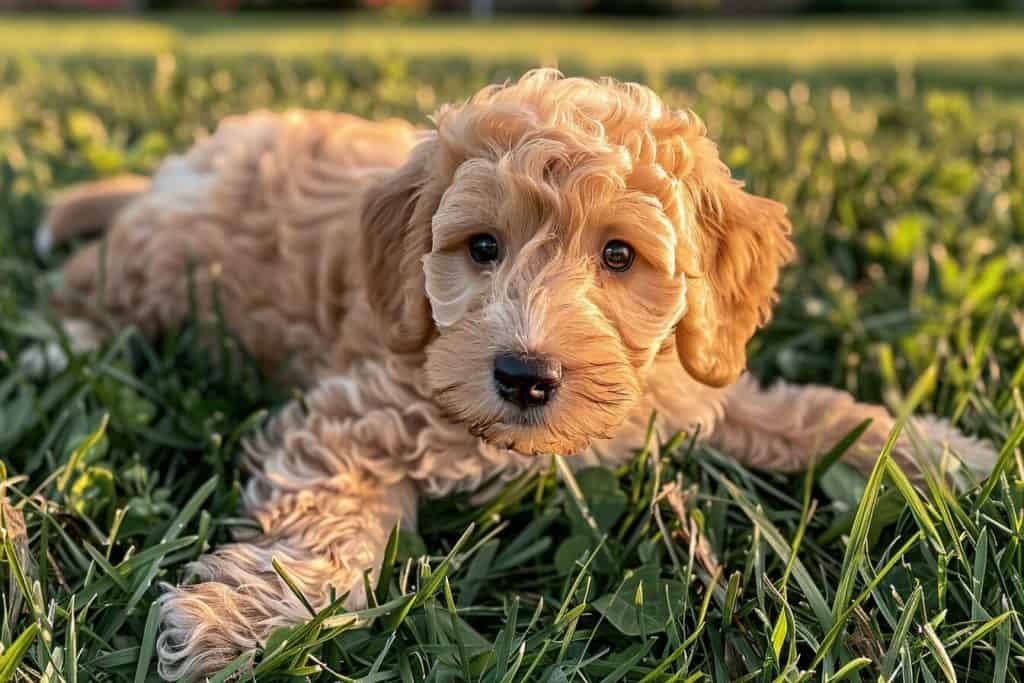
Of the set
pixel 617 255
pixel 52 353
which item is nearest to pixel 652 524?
pixel 617 255

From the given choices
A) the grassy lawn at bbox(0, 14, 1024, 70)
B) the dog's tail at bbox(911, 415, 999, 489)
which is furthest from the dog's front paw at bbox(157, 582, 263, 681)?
the grassy lawn at bbox(0, 14, 1024, 70)

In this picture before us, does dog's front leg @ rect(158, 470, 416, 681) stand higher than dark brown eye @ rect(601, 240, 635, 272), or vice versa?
dark brown eye @ rect(601, 240, 635, 272)

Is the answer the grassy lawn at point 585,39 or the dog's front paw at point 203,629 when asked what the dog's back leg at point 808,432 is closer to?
the dog's front paw at point 203,629

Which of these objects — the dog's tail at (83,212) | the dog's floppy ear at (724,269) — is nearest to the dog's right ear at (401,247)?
the dog's floppy ear at (724,269)

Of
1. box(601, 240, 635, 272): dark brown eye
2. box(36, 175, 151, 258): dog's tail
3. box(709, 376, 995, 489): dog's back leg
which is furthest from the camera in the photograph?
box(36, 175, 151, 258): dog's tail

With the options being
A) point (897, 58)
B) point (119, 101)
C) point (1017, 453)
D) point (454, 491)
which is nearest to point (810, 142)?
point (1017, 453)

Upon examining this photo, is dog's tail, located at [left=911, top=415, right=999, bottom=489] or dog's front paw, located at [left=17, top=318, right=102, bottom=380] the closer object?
dog's tail, located at [left=911, top=415, right=999, bottom=489]

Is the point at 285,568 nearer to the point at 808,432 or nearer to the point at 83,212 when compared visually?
the point at 808,432

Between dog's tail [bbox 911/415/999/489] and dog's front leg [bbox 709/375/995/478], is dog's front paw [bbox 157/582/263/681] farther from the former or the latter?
dog's tail [bbox 911/415/999/489]
